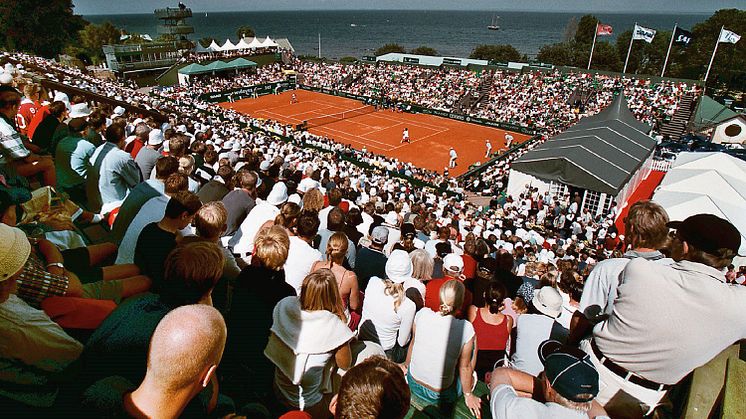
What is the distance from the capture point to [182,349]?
180 centimetres

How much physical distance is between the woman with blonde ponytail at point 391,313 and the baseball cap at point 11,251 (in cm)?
288

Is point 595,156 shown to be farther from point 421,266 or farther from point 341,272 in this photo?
point 341,272

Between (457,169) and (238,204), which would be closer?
(238,204)

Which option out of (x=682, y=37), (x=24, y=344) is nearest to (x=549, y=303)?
(x=24, y=344)

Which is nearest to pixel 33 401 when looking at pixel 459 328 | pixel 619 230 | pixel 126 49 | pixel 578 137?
pixel 459 328

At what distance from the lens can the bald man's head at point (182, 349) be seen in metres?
1.80

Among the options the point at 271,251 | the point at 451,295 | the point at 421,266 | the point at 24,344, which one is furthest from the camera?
the point at 421,266

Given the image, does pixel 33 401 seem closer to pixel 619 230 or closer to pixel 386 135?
pixel 619 230

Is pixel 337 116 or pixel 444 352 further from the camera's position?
pixel 337 116

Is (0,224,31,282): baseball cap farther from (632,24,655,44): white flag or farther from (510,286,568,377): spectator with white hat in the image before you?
(632,24,655,44): white flag

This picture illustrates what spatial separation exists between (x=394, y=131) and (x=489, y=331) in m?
34.6

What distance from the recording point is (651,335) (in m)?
2.79

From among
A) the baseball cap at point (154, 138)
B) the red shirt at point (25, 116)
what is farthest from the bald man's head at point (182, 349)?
the red shirt at point (25, 116)

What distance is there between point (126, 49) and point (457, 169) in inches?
1949
